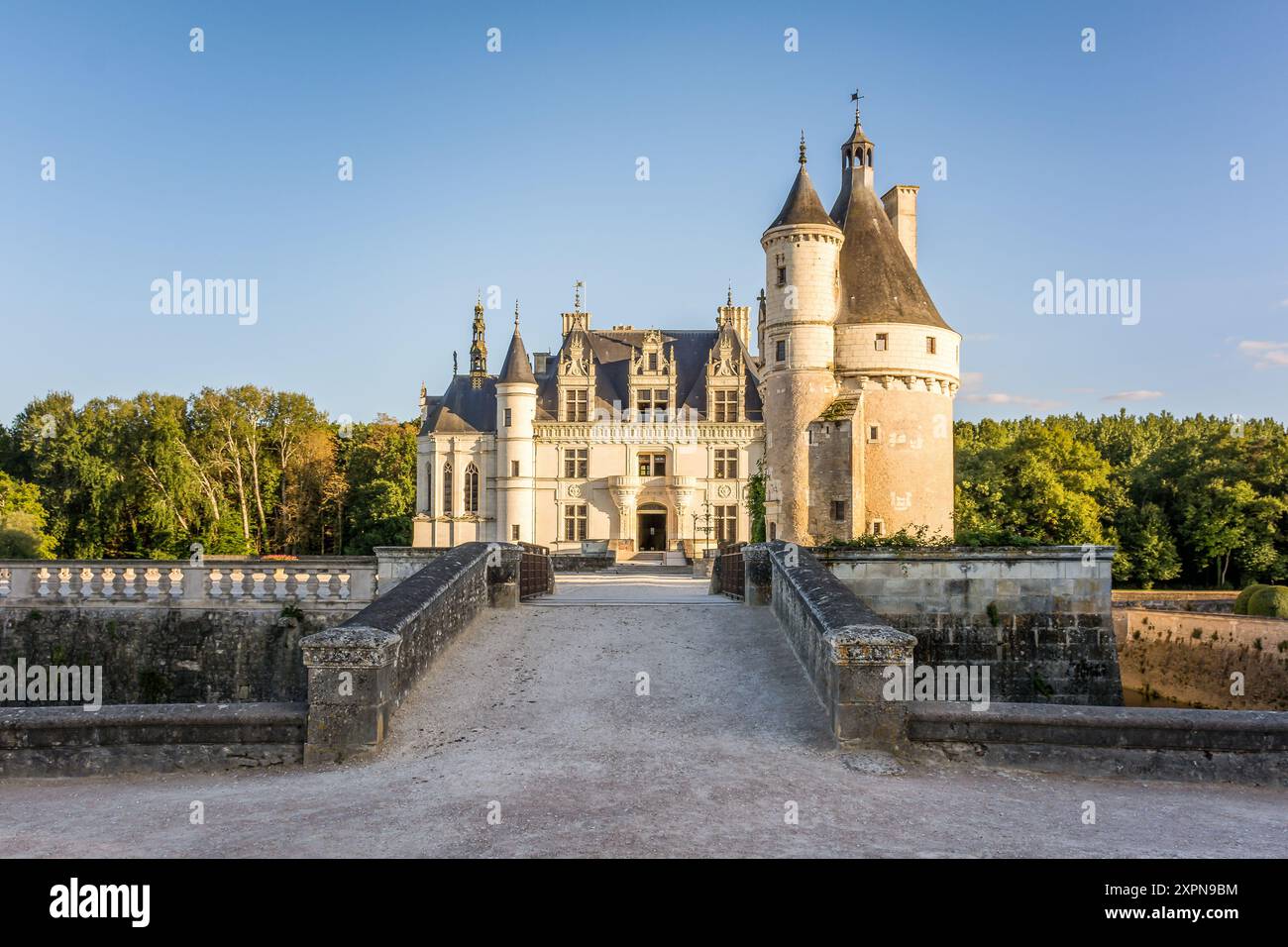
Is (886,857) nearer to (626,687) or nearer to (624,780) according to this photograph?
(624,780)

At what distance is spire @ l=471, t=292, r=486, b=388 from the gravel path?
38.9m

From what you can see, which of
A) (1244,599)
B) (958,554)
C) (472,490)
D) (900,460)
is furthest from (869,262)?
(472,490)

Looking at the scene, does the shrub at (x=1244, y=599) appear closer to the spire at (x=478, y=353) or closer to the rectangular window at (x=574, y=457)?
the rectangular window at (x=574, y=457)

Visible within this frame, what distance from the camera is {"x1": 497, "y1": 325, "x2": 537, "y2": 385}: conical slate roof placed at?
42250 millimetres

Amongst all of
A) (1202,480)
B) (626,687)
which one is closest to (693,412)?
(1202,480)

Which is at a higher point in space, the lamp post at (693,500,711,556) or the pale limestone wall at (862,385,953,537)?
the pale limestone wall at (862,385,953,537)

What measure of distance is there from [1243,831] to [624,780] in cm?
392

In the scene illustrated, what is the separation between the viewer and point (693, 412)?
4294 centimetres

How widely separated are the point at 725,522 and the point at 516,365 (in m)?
12.5

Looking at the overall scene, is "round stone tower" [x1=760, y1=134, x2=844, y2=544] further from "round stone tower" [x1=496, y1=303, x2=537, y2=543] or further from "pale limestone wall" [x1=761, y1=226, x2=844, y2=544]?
"round stone tower" [x1=496, y1=303, x2=537, y2=543]

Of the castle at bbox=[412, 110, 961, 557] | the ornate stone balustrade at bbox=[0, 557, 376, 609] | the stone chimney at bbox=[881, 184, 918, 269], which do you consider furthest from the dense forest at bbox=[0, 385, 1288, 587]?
the ornate stone balustrade at bbox=[0, 557, 376, 609]

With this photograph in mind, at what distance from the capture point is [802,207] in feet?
78.9

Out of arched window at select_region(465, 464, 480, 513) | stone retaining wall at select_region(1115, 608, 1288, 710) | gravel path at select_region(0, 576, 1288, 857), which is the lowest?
stone retaining wall at select_region(1115, 608, 1288, 710)

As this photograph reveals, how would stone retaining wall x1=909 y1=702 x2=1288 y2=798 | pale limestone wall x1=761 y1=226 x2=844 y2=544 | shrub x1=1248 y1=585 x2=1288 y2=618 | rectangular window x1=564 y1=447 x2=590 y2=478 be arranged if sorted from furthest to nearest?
1. rectangular window x1=564 y1=447 x2=590 y2=478
2. shrub x1=1248 y1=585 x2=1288 y2=618
3. pale limestone wall x1=761 y1=226 x2=844 y2=544
4. stone retaining wall x1=909 y1=702 x2=1288 y2=798
